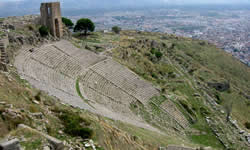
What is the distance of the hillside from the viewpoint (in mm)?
10812

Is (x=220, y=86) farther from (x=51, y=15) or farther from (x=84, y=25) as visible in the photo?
(x=51, y=15)

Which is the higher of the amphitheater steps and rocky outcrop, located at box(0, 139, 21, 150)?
rocky outcrop, located at box(0, 139, 21, 150)

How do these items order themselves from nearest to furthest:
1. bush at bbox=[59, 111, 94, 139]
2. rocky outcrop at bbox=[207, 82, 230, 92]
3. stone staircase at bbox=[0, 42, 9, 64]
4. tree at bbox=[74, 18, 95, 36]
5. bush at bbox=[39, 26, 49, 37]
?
bush at bbox=[59, 111, 94, 139] < stone staircase at bbox=[0, 42, 9, 64] < bush at bbox=[39, 26, 49, 37] < rocky outcrop at bbox=[207, 82, 230, 92] < tree at bbox=[74, 18, 95, 36]

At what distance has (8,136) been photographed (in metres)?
8.36

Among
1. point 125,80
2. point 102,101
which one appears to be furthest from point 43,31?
point 102,101

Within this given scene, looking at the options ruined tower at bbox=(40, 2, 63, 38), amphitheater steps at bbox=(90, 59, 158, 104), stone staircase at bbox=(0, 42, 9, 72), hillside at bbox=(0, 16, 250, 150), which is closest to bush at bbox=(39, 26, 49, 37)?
hillside at bbox=(0, 16, 250, 150)

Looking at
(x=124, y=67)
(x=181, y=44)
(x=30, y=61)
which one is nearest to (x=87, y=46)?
(x=124, y=67)

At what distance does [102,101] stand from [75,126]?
12902 mm

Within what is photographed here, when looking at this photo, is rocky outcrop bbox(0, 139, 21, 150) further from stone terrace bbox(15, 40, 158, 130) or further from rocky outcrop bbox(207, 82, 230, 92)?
rocky outcrop bbox(207, 82, 230, 92)

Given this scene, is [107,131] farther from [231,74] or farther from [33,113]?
[231,74]

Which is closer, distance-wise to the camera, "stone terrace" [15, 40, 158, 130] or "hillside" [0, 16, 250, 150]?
"hillside" [0, 16, 250, 150]

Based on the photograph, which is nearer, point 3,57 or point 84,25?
point 3,57

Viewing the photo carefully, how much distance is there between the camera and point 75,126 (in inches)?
427

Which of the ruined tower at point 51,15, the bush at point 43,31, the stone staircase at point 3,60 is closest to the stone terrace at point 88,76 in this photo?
the stone staircase at point 3,60
